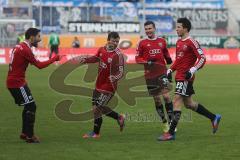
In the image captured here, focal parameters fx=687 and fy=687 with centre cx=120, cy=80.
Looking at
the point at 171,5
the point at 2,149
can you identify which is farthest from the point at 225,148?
the point at 171,5

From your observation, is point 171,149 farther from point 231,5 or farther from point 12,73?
point 231,5

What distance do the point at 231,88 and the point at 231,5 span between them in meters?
42.0

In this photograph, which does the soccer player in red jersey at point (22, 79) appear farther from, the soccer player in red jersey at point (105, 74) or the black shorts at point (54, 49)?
the black shorts at point (54, 49)

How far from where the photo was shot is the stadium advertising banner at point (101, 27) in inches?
2104

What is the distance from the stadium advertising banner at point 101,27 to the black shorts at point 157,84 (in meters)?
39.9

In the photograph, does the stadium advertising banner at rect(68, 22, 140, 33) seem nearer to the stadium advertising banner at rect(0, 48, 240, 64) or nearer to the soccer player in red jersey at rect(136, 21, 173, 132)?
the stadium advertising banner at rect(0, 48, 240, 64)

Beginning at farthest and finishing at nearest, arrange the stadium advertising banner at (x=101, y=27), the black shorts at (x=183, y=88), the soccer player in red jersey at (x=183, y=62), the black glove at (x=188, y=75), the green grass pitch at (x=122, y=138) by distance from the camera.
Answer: the stadium advertising banner at (x=101, y=27), the black shorts at (x=183, y=88), the soccer player in red jersey at (x=183, y=62), the black glove at (x=188, y=75), the green grass pitch at (x=122, y=138)

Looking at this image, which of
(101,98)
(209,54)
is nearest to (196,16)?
(209,54)

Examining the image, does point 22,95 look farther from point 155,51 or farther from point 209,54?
point 209,54

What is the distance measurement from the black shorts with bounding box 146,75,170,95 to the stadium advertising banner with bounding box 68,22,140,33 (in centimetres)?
3985

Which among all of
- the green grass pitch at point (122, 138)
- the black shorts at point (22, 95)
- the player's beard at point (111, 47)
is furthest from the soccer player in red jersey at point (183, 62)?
the black shorts at point (22, 95)

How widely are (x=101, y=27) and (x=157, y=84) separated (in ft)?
132

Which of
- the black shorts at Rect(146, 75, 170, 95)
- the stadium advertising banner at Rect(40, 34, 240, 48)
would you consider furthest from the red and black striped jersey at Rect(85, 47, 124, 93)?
the stadium advertising banner at Rect(40, 34, 240, 48)

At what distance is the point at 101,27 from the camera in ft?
176
